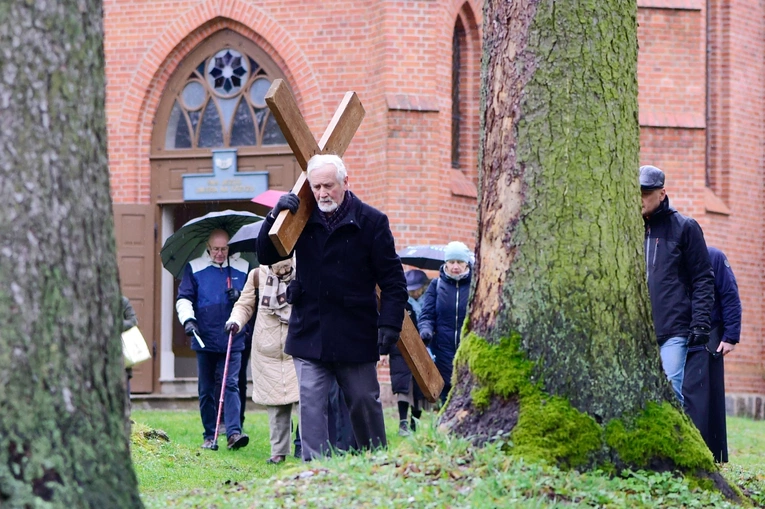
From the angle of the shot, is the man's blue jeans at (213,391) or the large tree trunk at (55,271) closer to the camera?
the large tree trunk at (55,271)

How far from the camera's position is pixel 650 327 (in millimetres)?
6441

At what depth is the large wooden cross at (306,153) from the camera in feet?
22.4

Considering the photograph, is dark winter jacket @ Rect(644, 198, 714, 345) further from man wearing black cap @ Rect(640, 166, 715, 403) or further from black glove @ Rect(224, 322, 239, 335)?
black glove @ Rect(224, 322, 239, 335)

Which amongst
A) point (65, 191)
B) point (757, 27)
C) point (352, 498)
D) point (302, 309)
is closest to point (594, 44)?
point (302, 309)

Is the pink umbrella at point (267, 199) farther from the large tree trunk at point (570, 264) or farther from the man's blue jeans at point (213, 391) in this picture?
the large tree trunk at point (570, 264)

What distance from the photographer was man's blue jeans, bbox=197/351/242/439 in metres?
11.0

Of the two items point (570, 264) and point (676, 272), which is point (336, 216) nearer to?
point (570, 264)

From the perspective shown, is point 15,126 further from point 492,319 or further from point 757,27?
point 757,27

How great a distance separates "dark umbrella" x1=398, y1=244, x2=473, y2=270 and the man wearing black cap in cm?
527

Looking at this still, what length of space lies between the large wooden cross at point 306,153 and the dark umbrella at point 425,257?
4985 millimetres

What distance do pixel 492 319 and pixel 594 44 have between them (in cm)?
146

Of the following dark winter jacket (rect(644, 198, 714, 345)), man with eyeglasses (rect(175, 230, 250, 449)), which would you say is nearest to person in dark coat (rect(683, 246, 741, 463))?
dark winter jacket (rect(644, 198, 714, 345))

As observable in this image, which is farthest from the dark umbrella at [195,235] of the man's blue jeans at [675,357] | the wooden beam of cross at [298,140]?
the man's blue jeans at [675,357]

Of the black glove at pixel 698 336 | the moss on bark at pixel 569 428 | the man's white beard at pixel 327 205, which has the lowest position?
the moss on bark at pixel 569 428
